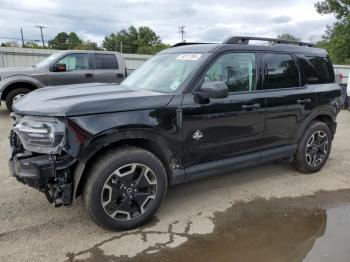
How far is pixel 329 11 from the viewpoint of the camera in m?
37.5

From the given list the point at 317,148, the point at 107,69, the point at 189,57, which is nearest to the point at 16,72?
the point at 107,69

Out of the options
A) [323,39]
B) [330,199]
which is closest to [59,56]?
[330,199]

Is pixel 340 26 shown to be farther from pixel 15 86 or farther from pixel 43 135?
pixel 43 135

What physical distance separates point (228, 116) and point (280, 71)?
1.20 metres

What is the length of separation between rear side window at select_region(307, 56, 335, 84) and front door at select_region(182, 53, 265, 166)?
131 cm

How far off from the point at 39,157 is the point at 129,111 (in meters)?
0.92

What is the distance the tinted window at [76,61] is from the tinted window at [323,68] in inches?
277

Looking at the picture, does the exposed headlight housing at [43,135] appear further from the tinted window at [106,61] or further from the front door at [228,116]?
the tinted window at [106,61]

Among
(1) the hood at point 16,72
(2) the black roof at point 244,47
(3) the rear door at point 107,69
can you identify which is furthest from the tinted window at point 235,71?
(1) the hood at point 16,72

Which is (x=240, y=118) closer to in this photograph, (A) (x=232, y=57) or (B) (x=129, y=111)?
(A) (x=232, y=57)

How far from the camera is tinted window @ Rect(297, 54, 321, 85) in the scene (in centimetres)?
485

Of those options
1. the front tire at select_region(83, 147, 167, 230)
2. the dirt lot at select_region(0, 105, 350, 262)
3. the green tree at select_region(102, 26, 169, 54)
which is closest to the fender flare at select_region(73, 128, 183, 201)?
the front tire at select_region(83, 147, 167, 230)

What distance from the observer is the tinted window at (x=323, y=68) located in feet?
16.6

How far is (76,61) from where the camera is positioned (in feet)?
33.2
